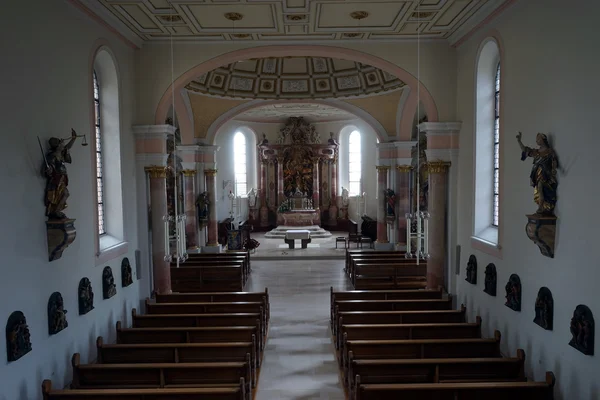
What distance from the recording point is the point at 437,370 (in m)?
7.59

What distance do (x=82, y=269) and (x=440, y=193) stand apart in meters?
8.61

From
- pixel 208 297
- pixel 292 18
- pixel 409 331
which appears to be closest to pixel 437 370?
pixel 409 331

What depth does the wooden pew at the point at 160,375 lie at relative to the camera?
7.44 meters

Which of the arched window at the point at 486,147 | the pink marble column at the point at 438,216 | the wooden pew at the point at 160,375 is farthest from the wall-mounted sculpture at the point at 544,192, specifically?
the wooden pew at the point at 160,375

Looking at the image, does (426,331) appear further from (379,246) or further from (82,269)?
(379,246)

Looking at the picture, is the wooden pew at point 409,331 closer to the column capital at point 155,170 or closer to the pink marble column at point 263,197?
the column capital at point 155,170

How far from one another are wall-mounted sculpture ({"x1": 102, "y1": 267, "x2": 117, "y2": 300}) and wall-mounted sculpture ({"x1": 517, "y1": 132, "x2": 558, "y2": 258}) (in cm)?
830

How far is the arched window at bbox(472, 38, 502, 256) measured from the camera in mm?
10773

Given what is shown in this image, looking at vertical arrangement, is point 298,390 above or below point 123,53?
below

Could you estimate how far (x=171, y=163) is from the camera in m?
20.9

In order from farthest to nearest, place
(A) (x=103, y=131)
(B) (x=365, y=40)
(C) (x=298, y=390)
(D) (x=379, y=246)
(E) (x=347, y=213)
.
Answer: (E) (x=347, y=213) → (D) (x=379, y=246) → (B) (x=365, y=40) → (A) (x=103, y=131) → (C) (x=298, y=390)

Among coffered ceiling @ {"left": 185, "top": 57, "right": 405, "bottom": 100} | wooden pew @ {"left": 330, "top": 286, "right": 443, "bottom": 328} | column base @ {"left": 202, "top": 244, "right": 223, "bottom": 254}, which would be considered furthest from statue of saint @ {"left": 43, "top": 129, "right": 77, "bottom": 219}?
column base @ {"left": 202, "top": 244, "right": 223, "bottom": 254}

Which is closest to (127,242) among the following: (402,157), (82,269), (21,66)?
(82,269)

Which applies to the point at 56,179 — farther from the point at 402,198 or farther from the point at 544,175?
the point at 402,198
